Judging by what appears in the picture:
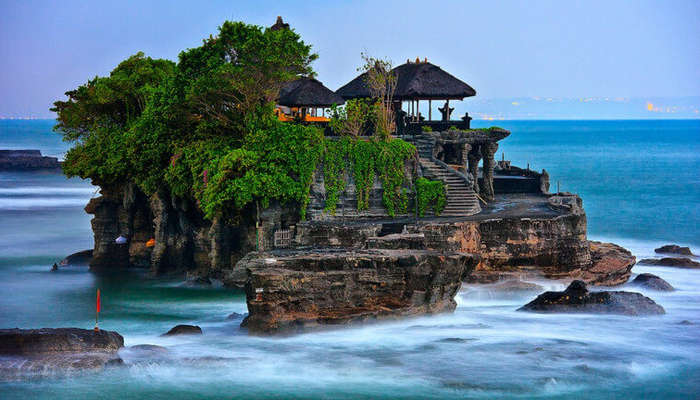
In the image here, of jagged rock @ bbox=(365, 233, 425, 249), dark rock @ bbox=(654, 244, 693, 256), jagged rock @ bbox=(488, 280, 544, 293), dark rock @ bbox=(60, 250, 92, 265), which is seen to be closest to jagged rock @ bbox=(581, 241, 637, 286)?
jagged rock @ bbox=(488, 280, 544, 293)

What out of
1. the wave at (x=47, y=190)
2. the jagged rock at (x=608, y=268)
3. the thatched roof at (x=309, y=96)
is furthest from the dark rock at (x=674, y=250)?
the wave at (x=47, y=190)

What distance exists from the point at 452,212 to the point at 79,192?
55.6 meters

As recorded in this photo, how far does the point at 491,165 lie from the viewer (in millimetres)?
47500

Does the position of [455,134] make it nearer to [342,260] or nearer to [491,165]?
[491,165]

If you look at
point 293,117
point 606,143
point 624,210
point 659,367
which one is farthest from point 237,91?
point 606,143

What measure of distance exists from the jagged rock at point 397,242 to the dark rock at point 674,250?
69.2 ft

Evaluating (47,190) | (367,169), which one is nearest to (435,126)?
(367,169)

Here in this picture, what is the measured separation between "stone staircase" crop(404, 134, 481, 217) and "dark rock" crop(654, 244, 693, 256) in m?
14.9

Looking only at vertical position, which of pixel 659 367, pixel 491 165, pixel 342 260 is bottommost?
A: pixel 659 367

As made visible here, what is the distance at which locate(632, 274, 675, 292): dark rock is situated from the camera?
4122cm

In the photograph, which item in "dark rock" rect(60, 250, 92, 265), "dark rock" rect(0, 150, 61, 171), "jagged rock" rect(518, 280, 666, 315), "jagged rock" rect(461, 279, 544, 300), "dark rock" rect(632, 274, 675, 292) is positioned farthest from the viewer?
"dark rock" rect(0, 150, 61, 171)

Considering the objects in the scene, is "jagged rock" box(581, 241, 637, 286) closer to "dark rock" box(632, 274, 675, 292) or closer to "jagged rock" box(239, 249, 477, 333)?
"dark rock" box(632, 274, 675, 292)

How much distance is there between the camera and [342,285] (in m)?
33.4

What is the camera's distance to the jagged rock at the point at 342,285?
32.7 metres
